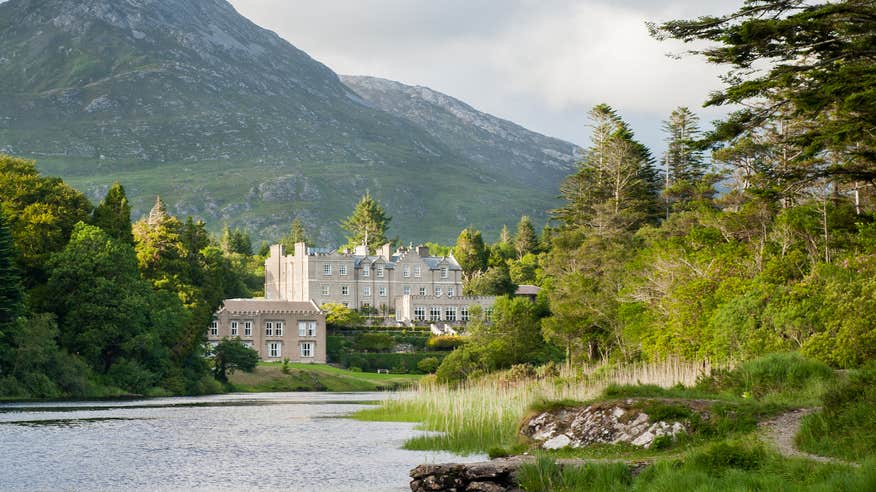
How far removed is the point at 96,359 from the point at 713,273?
44334 mm

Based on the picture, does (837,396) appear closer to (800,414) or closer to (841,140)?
(800,414)

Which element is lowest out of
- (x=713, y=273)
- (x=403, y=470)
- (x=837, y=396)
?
(x=403, y=470)

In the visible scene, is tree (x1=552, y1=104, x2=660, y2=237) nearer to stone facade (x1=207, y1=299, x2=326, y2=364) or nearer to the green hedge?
the green hedge

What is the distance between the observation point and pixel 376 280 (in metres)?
150

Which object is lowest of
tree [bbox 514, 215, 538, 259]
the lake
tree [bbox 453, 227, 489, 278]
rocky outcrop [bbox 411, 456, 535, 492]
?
the lake

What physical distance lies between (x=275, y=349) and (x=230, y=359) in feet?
92.7

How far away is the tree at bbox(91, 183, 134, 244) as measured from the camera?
79938 mm

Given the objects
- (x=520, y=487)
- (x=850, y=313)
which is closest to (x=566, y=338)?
(x=850, y=313)

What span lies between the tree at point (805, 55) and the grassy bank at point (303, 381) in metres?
66.1

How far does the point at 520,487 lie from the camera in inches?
773

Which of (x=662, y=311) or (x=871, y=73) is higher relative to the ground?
(x=871, y=73)

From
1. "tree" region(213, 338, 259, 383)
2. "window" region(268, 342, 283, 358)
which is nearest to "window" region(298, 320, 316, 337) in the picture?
"window" region(268, 342, 283, 358)

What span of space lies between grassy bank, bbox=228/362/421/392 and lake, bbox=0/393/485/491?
3996cm

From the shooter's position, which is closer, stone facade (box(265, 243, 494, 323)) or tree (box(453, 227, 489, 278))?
stone facade (box(265, 243, 494, 323))
